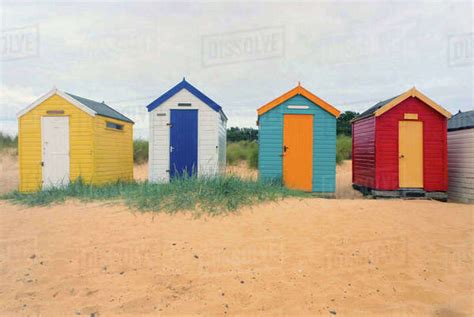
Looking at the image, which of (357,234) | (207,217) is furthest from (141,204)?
(357,234)

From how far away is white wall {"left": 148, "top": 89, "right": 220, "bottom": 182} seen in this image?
10461mm

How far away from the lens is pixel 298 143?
1020 centimetres

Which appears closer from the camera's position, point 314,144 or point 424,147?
point 424,147

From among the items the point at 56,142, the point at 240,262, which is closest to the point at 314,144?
the point at 240,262

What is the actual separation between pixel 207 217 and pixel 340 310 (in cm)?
334

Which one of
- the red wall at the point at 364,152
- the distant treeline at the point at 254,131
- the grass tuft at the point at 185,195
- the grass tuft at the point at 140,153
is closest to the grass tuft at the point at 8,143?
the grass tuft at the point at 140,153

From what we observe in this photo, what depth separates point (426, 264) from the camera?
4871 millimetres

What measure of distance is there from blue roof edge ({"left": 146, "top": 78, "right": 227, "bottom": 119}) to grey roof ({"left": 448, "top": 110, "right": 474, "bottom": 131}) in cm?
758

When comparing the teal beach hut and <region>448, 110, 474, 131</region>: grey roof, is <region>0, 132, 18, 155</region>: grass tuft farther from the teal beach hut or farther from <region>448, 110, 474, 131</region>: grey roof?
<region>448, 110, 474, 131</region>: grey roof

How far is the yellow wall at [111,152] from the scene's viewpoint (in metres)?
10.5

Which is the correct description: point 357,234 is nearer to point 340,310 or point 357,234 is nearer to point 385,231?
point 385,231

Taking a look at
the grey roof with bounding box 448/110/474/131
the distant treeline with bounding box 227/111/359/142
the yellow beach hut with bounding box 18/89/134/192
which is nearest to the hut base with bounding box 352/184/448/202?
the grey roof with bounding box 448/110/474/131

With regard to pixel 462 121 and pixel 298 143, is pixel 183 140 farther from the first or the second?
pixel 462 121

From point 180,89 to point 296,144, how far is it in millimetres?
3965
